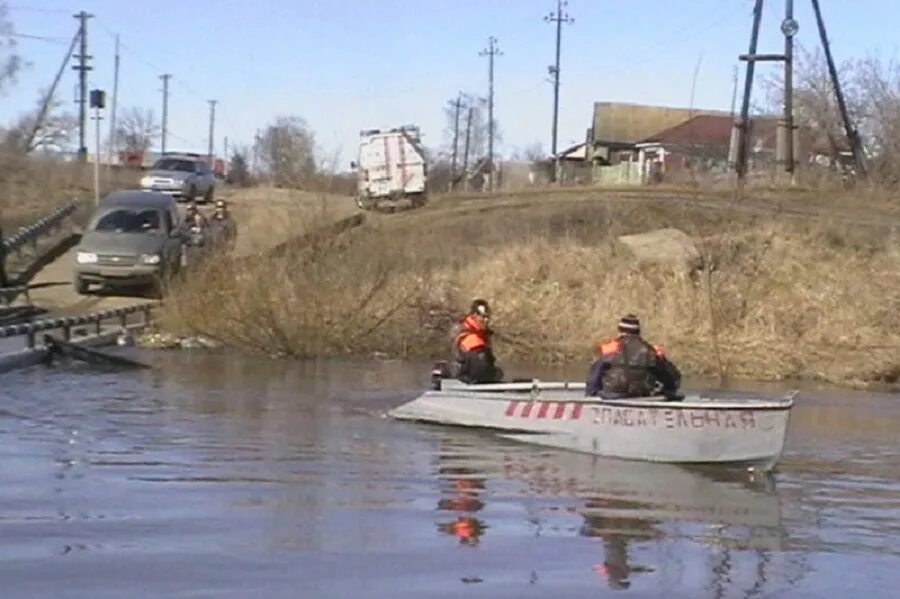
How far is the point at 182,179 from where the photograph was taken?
5372cm

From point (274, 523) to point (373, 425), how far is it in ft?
26.4

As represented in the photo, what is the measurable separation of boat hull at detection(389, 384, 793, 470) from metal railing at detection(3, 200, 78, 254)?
1983 cm

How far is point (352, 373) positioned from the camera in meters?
28.5

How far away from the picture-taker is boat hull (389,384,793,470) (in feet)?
57.3

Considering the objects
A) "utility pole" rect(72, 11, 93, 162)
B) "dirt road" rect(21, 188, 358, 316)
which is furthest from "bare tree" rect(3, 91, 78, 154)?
"dirt road" rect(21, 188, 358, 316)

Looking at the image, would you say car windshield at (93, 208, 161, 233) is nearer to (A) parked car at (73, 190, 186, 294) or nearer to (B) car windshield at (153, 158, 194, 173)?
(A) parked car at (73, 190, 186, 294)

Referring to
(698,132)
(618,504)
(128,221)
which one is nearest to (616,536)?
(618,504)

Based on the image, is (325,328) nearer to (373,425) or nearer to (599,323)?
(599,323)

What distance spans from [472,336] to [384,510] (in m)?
6.74

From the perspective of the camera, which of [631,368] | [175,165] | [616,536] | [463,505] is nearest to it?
[616,536]

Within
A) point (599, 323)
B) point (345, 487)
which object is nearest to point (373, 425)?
point (345, 487)

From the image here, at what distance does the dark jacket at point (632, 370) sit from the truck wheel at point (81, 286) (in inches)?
744

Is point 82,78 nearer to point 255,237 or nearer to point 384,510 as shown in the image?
point 255,237

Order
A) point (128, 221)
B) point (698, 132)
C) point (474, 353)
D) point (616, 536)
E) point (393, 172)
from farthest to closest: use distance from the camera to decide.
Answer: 1. point (698, 132)
2. point (393, 172)
3. point (128, 221)
4. point (474, 353)
5. point (616, 536)
